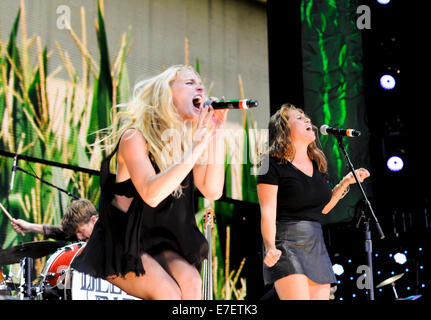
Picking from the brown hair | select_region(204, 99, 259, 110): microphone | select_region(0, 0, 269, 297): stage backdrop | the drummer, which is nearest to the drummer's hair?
the drummer

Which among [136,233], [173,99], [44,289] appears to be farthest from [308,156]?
[44,289]

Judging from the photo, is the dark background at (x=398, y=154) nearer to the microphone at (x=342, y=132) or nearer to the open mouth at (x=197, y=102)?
the microphone at (x=342, y=132)

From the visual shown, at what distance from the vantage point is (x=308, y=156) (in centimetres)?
298

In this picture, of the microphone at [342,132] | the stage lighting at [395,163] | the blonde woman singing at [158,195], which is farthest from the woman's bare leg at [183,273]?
the stage lighting at [395,163]

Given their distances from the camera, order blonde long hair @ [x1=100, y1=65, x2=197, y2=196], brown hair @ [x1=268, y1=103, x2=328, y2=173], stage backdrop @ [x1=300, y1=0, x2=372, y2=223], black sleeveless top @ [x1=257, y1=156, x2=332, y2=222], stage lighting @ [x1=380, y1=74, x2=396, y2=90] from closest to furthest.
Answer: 1. blonde long hair @ [x1=100, y1=65, x2=197, y2=196]
2. black sleeveless top @ [x1=257, y1=156, x2=332, y2=222]
3. brown hair @ [x1=268, y1=103, x2=328, y2=173]
4. stage lighting @ [x1=380, y1=74, x2=396, y2=90]
5. stage backdrop @ [x1=300, y1=0, x2=372, y2=223]

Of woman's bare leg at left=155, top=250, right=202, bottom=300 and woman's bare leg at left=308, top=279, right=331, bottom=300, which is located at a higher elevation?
woman's bare leg at left=155, top=250, right=202, bottom=300

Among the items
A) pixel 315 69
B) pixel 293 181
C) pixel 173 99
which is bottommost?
pixel 293 181

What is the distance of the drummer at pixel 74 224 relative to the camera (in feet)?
13.9

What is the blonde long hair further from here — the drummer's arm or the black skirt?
the drummer's arm

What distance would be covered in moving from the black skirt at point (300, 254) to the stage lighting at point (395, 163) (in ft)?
8.43

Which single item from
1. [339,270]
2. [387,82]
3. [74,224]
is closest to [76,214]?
[74,224]

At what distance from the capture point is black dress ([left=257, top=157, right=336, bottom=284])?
2617mm
